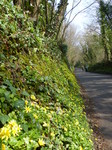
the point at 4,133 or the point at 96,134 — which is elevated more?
the point at 4,133

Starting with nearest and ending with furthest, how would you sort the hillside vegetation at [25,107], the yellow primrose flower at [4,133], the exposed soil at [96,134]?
the yellow primrose flower at [4,133]
the hillside vegetation at [25,107]
the exposed soil at [96,134]

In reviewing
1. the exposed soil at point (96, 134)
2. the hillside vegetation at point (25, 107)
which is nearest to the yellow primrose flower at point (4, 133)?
the hillside vegetation at point (25, 107)

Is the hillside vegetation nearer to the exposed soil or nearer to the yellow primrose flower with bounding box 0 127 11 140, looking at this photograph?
the yellow primrose flower with bounding box 0 127 11 140

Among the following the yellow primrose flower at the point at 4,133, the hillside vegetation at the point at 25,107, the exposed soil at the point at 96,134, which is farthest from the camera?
the exposed soil at the point at 96,134

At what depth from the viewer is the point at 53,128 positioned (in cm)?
287

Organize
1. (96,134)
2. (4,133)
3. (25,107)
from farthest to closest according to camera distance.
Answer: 1. (96,134)
2. (25,107)
3. (4,133)

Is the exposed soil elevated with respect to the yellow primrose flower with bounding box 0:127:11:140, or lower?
lower

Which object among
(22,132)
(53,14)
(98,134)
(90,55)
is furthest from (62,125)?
(90,55)

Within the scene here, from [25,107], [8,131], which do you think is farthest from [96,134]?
[8,131]

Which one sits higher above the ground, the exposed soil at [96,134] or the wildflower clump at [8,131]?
the wildflower clump at [8,131]

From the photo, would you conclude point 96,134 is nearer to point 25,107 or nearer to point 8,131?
→ point 25,107

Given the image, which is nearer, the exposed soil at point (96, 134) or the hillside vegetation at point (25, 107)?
the hillside vegetation at point (25, 107)

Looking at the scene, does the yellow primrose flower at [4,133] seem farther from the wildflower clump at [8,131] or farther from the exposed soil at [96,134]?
the exposed soil at [96,134]

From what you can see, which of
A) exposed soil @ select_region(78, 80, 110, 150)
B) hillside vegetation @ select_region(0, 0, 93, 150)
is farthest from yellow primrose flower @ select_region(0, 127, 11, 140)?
exposed soil @ select_region(78, 80, 110, 150)
